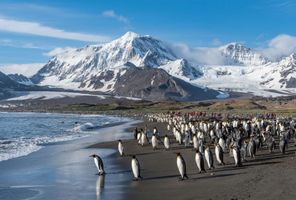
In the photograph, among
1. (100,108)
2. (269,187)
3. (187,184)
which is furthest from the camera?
(100,108)

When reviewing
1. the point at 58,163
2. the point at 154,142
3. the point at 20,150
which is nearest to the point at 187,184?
the point at 58,163

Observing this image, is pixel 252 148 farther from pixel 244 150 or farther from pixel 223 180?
pixel 223 180

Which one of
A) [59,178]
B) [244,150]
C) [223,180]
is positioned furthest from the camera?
[244,150]

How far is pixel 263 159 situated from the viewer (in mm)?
24000

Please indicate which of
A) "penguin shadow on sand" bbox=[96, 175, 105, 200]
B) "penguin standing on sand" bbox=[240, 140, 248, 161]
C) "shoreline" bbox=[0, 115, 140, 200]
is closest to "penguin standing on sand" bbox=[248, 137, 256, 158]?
"penguin standing on sand" bbox=[240, 140, 248, 161]

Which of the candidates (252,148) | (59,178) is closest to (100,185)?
(59,178)

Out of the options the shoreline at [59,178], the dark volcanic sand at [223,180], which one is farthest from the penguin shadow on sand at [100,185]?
the dark volcanic sand at [223,180]

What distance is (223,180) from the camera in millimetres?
18219

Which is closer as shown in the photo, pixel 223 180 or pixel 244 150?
pixel 223 180

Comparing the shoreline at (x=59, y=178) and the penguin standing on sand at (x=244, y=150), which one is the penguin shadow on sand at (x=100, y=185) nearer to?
the shoreline at (x=59, y=178)

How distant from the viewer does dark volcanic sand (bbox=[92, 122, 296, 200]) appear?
51.1 ft

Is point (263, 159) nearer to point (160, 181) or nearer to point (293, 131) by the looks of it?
point (160, 181)

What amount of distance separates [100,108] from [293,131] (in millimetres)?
125028

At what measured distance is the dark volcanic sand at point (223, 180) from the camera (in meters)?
15.6
